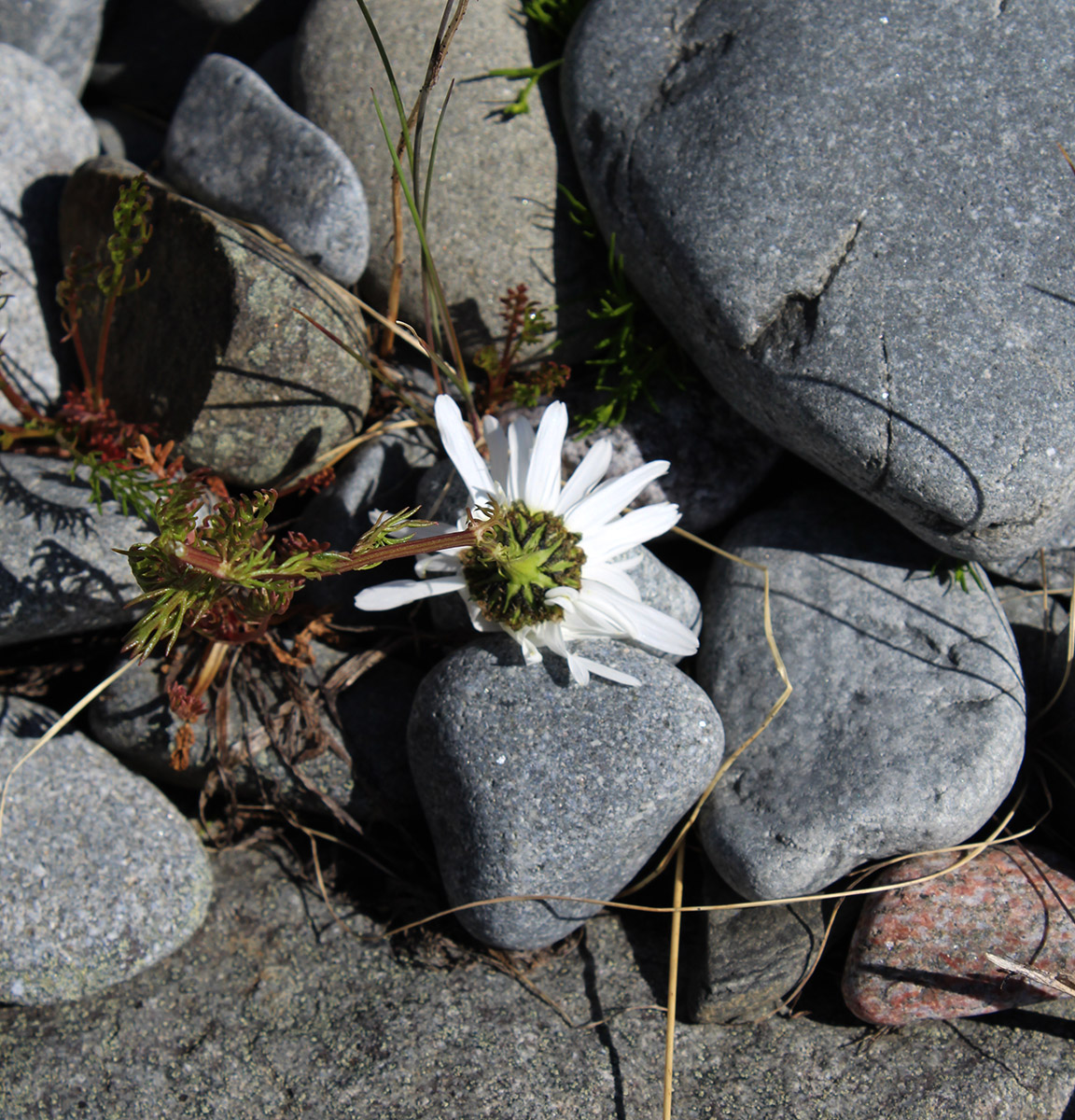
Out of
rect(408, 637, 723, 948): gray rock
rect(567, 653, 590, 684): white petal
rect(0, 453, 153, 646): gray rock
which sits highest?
rect(567, 653, 590, 684): white petal

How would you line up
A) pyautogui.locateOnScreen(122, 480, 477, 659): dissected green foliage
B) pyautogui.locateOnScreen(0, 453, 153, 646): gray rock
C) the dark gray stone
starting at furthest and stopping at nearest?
the dark gray stone < pyautogui.locateOnScreen(0, 453, 153, 646): gray rock < pyautogui.locateOnScreen(122, 480, 477, 659): dissected green foliage

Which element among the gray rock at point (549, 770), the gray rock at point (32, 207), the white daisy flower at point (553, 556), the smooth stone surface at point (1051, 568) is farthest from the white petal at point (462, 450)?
the smooth stone surface at point (1051, 568)

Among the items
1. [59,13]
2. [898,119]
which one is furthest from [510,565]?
[59,13]

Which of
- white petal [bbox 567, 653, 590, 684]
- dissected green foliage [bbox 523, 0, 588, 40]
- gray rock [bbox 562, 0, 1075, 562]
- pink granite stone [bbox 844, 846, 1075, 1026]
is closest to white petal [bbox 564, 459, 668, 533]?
white petal [bbox 567, 653, 590, 684]

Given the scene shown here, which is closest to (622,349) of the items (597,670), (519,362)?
(519,362)

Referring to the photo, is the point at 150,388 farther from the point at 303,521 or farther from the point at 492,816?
the point at 492,816

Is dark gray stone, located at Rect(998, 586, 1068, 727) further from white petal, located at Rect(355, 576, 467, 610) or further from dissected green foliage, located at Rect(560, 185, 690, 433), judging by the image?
white petal, located at Rect(355, 576, 467, 610)
